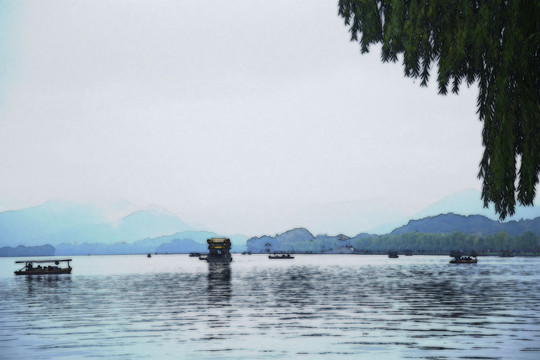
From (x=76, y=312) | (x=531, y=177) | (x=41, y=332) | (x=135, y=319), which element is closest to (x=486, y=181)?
(x=531, y=177)

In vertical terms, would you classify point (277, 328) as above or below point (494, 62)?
below

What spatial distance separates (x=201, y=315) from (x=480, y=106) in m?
33.1

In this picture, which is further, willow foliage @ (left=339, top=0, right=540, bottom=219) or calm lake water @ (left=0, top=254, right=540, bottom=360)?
calm lake water @ (left=0, top=254, right=540, bottom=360)

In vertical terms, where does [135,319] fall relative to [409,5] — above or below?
below

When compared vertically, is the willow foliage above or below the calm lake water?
above

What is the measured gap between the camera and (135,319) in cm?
4209

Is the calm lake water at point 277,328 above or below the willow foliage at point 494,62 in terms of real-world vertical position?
below

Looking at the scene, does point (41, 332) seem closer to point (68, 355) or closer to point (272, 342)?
point (68, 355)

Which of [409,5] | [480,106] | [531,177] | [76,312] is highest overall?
[409,5]

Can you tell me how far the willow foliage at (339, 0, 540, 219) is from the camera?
13.5m

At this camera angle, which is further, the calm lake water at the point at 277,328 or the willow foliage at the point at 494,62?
the calm lake water at the point at 277,328

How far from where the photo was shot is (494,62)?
14500 mm

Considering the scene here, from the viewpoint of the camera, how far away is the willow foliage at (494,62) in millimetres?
13500

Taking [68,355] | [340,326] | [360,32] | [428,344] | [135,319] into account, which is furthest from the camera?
[135,319]
